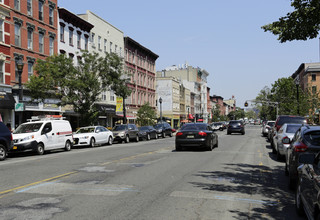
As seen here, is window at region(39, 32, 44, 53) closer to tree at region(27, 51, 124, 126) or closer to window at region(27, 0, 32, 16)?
window at region(27, 0, 32, 16)

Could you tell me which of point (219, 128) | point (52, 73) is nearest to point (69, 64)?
point (52, 73)

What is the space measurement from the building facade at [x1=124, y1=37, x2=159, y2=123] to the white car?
26.5 meters

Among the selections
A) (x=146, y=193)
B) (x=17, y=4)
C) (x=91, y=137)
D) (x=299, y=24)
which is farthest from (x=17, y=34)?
(x=146, y=193)

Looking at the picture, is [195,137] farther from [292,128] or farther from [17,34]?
[17,34]

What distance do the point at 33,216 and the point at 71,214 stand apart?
0.61 meters

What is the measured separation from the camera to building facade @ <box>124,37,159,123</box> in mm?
58312

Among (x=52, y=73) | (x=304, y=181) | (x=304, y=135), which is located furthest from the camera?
(x=52, y=73)

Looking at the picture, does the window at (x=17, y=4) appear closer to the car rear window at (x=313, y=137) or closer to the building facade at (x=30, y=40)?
the building facade at (x=30, y=40)

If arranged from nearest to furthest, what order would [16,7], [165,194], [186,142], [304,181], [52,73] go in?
[304,181] → [165,194] → [186,142] → [52,73] → [16,7]

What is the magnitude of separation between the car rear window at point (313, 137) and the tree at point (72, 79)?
2136 cm

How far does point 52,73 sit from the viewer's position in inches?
1109

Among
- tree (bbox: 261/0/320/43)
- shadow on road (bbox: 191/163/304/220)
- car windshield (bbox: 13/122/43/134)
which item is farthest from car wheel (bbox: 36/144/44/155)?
tree (bbox: 261/0/320/43)

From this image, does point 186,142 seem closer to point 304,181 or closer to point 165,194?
point 165,194

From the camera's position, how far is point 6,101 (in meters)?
29.3
